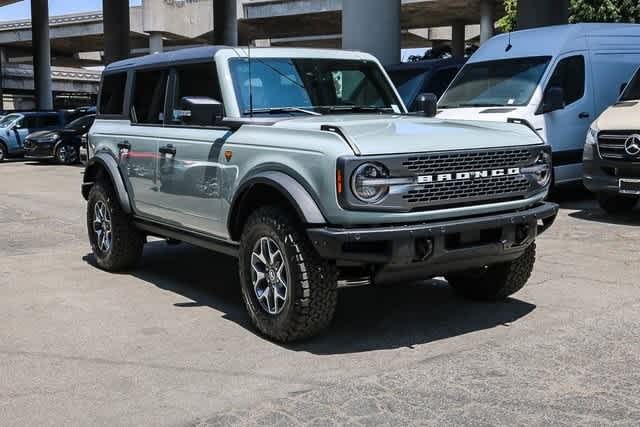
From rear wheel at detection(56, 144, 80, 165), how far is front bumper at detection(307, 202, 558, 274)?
20.3m

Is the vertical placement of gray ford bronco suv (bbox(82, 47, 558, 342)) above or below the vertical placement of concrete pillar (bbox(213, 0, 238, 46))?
below

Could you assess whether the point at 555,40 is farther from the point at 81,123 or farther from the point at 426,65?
the point at 81,123

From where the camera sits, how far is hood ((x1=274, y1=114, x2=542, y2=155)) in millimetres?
4805

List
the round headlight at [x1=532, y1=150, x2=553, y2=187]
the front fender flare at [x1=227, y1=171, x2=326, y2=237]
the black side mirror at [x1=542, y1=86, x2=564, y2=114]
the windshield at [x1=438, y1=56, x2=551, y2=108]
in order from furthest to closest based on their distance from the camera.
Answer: the windshield at [x1=438, y1=56, x2=551, y2=108]
the black side mirror at [x1=542, y1=86, x2=564, y2=114]
the round headlight at [x1=532, y1=150, x2=553, y2=187]
the front fender flare at [x1=227, y1=171, x2=326, y2=237]

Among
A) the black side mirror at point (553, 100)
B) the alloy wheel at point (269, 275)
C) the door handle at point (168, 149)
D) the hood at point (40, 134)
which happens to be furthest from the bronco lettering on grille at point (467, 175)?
the hood at point (40, 134)

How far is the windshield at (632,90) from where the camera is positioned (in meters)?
10.9

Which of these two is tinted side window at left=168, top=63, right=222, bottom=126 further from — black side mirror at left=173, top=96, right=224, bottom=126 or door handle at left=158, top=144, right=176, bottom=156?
door handle at left=158, top=144, right=176, bottom=156

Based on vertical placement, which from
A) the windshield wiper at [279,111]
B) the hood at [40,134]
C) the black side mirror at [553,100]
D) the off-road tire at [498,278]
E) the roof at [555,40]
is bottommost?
the off-road tire at [498,278]

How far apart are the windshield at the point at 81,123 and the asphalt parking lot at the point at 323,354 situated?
17.7 metres

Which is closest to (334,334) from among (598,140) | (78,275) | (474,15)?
(78,275)

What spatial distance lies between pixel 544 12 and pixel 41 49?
38.5 metres

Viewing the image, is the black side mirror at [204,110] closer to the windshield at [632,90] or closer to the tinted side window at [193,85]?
the tinted side window at [193,85]

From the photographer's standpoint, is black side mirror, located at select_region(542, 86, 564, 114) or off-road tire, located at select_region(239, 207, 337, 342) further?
black side mirror, located at select_region(542, 86, 564, 114)

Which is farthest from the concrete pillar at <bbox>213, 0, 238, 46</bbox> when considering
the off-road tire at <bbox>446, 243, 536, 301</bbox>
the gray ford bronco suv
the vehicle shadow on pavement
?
the off-road tire at <bbox>446, 243, 536, 301</bbox>
